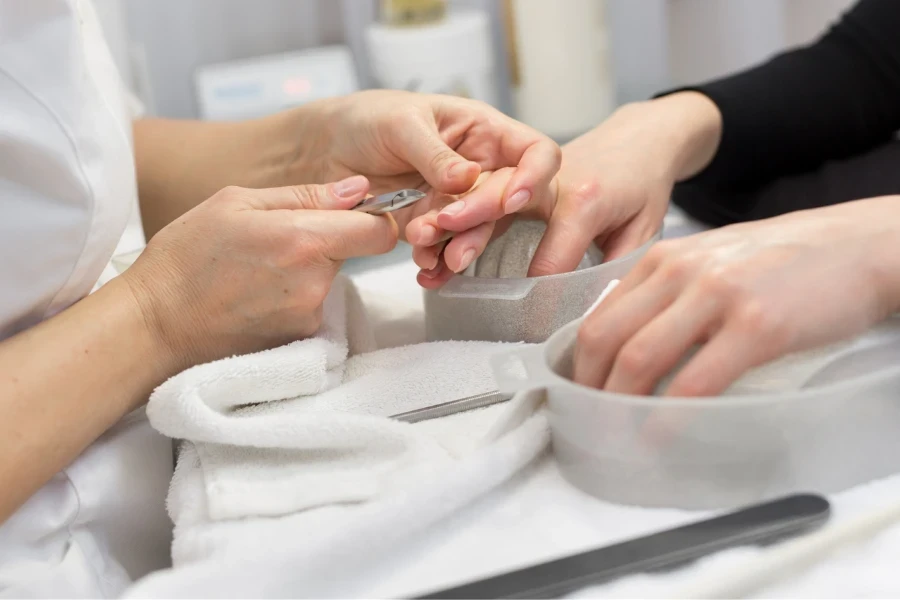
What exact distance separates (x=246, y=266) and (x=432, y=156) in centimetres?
17

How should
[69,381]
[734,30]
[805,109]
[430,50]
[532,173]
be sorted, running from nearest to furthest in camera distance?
[69,381] → [532,173] → [805,109] → [430,50] → [734,30]

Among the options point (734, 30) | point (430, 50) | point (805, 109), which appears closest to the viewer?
point (805, 109)

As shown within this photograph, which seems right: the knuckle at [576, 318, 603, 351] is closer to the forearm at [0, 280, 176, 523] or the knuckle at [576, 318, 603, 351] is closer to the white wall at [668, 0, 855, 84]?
the forearm at [0, 280, 176, 523]

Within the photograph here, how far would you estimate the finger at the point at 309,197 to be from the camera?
0.57 metres

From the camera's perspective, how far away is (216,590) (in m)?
0.42

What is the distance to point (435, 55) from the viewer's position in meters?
1.31

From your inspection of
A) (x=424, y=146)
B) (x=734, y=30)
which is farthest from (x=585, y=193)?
(x=734, y=30)

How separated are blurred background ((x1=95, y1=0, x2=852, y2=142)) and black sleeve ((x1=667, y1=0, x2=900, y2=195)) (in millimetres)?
422

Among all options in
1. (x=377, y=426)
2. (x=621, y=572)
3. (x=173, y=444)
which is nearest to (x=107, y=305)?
(x=173, y=444)

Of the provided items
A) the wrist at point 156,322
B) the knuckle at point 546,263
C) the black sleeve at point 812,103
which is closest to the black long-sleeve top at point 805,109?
the black sleeve at point 812,103

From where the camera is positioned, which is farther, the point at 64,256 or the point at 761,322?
the point at 64,256

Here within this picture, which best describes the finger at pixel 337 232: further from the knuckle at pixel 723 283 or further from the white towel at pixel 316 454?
the knuckle at pixel 723 283

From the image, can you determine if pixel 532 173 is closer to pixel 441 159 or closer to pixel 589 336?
pixel 441 159

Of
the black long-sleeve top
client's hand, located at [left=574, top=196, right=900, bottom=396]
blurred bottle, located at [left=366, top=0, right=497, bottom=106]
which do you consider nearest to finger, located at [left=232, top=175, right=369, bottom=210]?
client's hand, located at [left=574, top=196, right=900, bottom=396]
